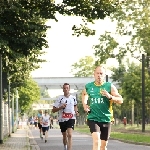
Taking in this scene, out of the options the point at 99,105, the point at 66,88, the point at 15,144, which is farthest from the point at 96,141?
the point at 15,144

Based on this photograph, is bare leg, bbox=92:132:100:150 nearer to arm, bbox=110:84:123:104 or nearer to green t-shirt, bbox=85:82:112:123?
green t-shirt, bbox=85:82:112:123

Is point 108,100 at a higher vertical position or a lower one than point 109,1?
lower

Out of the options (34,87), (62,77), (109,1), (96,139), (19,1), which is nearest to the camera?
(96,139)

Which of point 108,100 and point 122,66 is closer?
point 108,100

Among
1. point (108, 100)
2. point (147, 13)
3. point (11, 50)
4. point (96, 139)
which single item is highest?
point (147, 13)

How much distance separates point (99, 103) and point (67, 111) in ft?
17.8

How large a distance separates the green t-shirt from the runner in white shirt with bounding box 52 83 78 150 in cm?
479

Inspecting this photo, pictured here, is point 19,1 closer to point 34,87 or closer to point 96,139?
point 96,139

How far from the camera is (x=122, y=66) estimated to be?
9262 centimetres

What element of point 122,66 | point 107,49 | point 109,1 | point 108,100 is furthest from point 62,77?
point 108,100

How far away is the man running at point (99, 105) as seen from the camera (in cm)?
1027

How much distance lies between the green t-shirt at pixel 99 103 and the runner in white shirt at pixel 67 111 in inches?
189

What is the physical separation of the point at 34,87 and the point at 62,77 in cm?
2603

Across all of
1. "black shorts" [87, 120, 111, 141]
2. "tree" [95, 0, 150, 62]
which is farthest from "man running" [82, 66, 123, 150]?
"tree" [95, 0, 150, 62]
